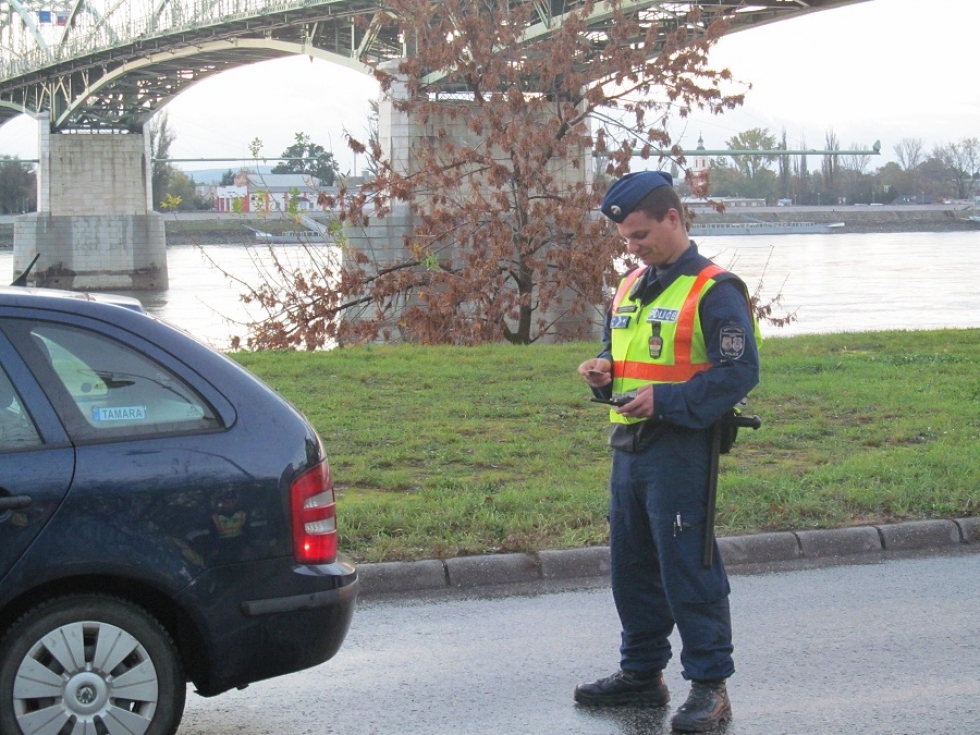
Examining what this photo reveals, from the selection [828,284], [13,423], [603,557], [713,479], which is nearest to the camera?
[13,423]

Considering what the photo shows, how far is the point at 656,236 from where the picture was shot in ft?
13.7

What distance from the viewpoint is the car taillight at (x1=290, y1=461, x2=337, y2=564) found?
3.84 meters

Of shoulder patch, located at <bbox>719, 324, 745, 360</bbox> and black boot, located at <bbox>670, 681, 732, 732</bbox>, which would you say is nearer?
shoulder patch, located at <bbox>719, 324, 745, 360</bbox>

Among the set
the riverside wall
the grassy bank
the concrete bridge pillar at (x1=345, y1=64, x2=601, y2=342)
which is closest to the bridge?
the concrete bridge pillar at (x1=345, y1=64, x2=601, y2=342)

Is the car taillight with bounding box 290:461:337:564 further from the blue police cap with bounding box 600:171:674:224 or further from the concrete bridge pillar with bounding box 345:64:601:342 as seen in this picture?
the concrete bridge pillar with bounding box 345:64:601:342

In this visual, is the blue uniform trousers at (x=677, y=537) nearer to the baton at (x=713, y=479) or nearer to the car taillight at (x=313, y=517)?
the baton at (x=713, y=479)

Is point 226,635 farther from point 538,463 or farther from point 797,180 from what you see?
point 797,180

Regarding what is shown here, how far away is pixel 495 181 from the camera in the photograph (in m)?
22.8

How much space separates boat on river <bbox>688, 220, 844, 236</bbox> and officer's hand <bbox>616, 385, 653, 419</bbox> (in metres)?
81.4

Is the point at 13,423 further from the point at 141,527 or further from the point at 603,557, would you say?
the point at 603,557

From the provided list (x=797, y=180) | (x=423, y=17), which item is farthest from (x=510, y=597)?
(x=797, y=180)

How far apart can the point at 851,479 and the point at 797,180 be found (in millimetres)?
100909

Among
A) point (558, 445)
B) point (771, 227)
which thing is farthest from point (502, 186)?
point (771, 227)

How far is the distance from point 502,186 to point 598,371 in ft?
63.6
